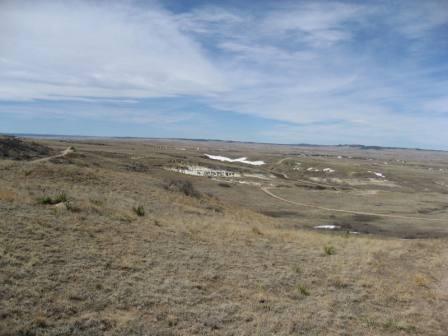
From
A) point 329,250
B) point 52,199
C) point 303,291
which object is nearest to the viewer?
point 303,291

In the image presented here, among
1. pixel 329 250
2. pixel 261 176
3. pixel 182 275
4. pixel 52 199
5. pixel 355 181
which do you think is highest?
pixel 52 199

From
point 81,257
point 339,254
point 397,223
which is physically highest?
point 81,257

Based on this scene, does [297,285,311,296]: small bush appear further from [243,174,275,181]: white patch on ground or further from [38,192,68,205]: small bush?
[243,174,275,181]: white patch on ground

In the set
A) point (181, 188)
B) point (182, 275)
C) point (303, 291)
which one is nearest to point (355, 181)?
point (181, 188)

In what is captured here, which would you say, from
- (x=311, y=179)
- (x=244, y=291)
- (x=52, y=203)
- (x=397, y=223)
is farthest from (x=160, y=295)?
(x=311, y=179)

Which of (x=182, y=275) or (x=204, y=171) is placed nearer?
(x=182, y=275)

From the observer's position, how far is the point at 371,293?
1505 cm

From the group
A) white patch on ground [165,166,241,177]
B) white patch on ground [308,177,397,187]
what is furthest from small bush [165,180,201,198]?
white patch on ground [308,177,397,187]

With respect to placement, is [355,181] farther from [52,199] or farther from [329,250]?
[52,199]

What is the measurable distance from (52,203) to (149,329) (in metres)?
12.6

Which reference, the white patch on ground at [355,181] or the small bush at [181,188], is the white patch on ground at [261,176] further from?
the small bush at [181,188]

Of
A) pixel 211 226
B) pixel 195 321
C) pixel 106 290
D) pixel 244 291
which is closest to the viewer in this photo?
pixel 195 321

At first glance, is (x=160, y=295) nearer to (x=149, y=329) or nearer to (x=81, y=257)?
(x=149, y=329)

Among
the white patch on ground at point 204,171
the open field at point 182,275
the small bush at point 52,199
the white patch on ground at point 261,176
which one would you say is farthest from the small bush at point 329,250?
the white patch on ground at point 261,176
